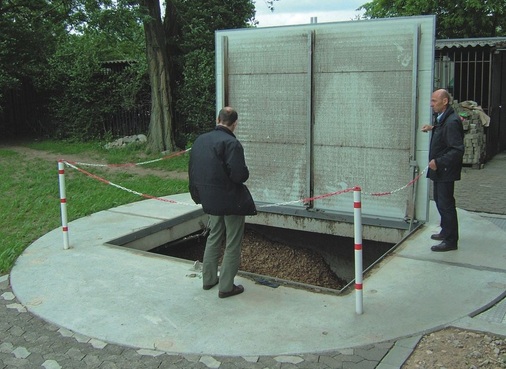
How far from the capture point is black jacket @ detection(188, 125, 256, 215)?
4793mm

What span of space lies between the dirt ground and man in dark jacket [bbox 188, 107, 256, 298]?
1785 mm

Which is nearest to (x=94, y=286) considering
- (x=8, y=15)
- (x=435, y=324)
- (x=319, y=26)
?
(x=435, y=324)

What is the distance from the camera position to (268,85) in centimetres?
793

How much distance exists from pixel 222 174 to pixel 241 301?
1160mm

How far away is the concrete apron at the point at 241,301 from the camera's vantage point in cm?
430

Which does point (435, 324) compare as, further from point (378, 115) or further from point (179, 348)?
point (378, 115)

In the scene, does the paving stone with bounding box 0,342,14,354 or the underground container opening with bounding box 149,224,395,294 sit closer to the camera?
the paving stone with bounding box 0,342,14,354

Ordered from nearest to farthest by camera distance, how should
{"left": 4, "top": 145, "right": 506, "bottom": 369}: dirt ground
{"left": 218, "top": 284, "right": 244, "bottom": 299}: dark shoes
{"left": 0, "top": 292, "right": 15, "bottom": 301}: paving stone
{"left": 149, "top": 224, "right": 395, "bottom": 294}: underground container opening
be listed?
{"left": 4, "top": 145, "right": 506, "bottom": 369}: dirt ground → {"left": 218, "top": 284, "right": 244, "bottom": 299}: dark shoes → {"left": 0, "top": 292, "right": 15, "bottom": 301}: paving stone → {"left": 149, "top": 224, "right": 395, "bottom": 294}: underground container opening

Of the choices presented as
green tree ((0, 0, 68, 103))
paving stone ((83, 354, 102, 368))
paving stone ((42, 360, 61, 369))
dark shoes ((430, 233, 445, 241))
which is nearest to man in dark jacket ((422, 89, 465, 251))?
dark shoes ((430, 233, 445, 241))

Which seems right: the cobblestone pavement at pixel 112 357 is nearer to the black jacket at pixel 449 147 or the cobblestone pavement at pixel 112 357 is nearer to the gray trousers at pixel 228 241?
the gray trousers at pixel 228 241

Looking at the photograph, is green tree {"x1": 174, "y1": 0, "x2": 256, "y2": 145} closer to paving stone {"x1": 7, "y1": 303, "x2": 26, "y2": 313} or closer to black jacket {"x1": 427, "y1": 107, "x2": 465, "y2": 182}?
black jacket {"x1": 427, "y1": 107, "x2": 465, "y2": 182}

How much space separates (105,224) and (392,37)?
4.61 meters

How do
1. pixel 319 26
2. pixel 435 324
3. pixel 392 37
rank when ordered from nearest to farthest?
pixel 435 324 → pixel 392 37 → pixel 319 26

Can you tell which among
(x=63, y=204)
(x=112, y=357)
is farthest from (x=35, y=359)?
(x=63, y=204)
